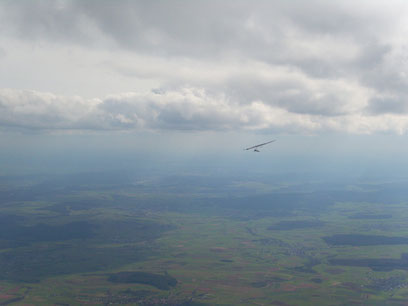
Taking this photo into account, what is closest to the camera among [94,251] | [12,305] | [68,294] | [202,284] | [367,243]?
[12,305]

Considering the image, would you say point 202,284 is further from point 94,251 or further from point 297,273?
point 94,251

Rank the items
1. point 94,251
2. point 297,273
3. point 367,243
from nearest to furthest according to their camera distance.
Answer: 1. point 297,273
2. point 94,251
3. point 367,243

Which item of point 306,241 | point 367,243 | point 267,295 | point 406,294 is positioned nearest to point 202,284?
point 267,295

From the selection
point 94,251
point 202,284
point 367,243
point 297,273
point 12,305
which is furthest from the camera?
point 367,243

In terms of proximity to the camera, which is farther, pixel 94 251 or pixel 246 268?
pixel 94 251

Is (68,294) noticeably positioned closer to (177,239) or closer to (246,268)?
(246,268)

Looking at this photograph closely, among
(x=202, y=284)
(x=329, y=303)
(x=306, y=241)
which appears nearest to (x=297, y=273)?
(x=329, y=303)

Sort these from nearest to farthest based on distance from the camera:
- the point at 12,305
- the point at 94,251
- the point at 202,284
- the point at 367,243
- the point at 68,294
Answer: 1. the point at 12,305
2. the point at 68,294
3. the point at 202,284
4. the point at 94,251
5. the point at 367,243

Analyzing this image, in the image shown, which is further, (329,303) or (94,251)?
(94,251)

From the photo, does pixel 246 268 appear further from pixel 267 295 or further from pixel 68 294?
pixel 68 294
